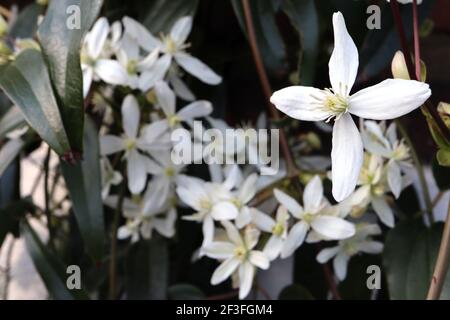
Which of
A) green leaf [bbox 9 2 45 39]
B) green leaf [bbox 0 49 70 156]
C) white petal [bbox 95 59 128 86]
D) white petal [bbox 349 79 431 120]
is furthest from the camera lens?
green leaf [bbox 9 2 45 39]

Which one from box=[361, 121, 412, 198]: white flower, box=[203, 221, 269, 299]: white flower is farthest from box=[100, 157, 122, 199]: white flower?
box=[361, 121, 412, 198]: white flower

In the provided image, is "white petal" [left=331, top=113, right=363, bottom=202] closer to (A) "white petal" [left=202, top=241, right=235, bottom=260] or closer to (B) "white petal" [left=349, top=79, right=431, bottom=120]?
(B) "white petal" [left=349, top=79, right=431, bottom=120]

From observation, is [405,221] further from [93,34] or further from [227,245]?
[93,34]

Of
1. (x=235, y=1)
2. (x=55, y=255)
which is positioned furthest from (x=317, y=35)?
(x=55, y=255)

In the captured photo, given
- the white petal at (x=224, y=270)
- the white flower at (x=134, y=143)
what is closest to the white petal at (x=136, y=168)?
the white flower at (x=134, y=143)

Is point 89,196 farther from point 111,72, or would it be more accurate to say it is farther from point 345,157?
point 345,157

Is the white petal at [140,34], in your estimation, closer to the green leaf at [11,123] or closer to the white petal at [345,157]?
the green leaf at [11,123]
